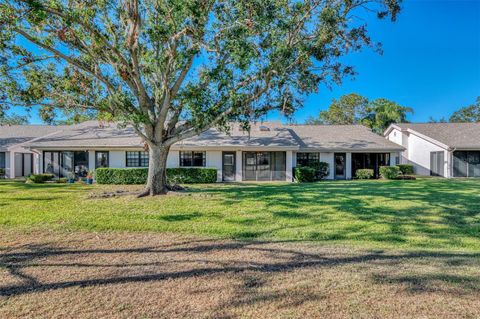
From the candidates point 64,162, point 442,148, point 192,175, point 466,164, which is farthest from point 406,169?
point 64,162

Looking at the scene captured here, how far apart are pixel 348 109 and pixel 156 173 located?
39443 millimetres

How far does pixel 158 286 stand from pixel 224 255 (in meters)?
1.67

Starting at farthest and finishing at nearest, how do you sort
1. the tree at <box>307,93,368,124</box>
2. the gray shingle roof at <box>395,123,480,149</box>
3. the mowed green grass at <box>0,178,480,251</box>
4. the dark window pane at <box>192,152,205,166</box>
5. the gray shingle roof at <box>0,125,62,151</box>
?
the tree at <box>307,93,368,124</box> < the gray shingle roof at <box>0,125,62,151</box> < the gray shingle roof at <box>395,123,480,149</box> < the dark window pane at <box>192,152,205,166</box> < the mowed green grass at <box>0,178,480,251</box>

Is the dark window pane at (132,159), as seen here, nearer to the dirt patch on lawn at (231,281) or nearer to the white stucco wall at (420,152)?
the dirt patch on lawn at (231,281)

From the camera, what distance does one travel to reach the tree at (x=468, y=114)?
52369mm

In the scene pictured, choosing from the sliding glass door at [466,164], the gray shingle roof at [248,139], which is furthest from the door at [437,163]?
the gray shingle roof at [248,139]

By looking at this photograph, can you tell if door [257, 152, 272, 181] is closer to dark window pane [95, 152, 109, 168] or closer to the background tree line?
dark window pane [95, 152, 109, 168]

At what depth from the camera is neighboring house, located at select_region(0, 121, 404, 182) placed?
2094cm

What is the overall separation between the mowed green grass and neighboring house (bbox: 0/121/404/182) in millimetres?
9355

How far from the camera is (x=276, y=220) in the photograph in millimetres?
8406

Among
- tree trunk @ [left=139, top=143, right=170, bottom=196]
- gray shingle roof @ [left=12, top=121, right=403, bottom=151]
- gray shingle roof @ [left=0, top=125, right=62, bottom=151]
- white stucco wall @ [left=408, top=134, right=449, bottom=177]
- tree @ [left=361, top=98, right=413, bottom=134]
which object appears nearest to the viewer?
tree trunk @ [left=139, top=143, right=170, bottom=196]

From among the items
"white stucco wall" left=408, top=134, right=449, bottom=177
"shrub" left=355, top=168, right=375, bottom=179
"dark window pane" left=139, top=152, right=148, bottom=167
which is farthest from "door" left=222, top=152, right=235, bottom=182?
"white stucco wall" left=408, top=134, right=449, bottom=177

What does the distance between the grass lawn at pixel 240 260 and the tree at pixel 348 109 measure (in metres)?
36.7

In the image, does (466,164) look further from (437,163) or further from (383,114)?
(383,114)
